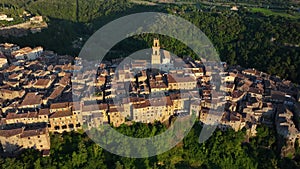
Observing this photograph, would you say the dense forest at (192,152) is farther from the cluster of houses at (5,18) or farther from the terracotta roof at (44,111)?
the cluster of houses at (5,18)

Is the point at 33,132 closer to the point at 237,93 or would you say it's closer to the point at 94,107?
the point at 94,107

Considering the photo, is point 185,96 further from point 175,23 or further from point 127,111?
point 175,23

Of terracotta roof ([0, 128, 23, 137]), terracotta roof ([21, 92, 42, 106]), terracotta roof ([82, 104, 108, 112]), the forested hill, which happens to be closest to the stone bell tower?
terracotta roof ([82, 104, 108, 112])

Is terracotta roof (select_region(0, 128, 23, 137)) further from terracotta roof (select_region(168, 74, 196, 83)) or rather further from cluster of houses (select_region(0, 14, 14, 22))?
cluster of houses (select_region(0, 14, 14, 22))

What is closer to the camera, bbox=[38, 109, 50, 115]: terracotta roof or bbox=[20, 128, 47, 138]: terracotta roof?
bbox=[20, 128, 47, 138]: terracotta roof

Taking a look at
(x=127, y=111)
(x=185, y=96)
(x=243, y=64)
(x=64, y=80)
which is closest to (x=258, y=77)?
(x=243, y=64)
